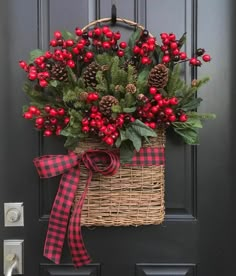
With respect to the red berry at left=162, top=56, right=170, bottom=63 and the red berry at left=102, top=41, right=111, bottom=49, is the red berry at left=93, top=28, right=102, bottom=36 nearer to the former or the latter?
the red berry at left=102, top=41, right=111, bottom=49

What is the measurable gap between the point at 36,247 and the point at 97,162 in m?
0.37

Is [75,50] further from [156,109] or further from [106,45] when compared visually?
[156,109]

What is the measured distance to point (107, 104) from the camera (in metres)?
0.84

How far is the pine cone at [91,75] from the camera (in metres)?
0.88

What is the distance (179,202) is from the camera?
3.56 ft

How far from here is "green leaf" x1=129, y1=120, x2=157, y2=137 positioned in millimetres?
857

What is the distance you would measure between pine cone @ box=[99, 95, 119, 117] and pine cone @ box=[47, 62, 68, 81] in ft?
0.40

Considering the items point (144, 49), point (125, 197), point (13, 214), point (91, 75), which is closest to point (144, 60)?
point (144, 49)

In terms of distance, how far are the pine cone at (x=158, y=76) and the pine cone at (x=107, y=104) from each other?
4.1 inches

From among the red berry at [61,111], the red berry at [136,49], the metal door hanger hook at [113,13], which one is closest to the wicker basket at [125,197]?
the red berry at [61,111]

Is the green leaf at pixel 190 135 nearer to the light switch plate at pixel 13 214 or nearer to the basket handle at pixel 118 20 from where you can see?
the basket handle at pixel 118 20

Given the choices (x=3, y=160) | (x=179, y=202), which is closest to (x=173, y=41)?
(x=179, y=202)

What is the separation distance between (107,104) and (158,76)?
5.5 inches

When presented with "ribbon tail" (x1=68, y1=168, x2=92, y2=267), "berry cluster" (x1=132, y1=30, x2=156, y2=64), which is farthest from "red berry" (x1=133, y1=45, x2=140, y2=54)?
"ribbon tail" (x1=68, y1=168, x2=92, y2=267)
